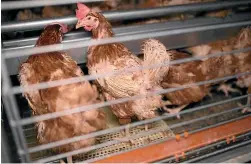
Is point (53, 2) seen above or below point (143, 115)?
above

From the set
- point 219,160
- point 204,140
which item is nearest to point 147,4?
point 204,140

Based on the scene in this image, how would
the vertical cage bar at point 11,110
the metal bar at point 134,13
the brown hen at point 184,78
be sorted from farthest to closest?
the brown hen at point 184,78, the metal bar at point 134,13, the vertical cage bar at point 11,110

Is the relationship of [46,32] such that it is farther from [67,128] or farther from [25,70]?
[67,128]

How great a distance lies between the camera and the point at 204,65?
74.7 inches

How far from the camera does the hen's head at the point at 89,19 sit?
142 centimetres

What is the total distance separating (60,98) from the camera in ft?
3.85

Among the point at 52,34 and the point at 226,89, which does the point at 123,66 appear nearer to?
the point at 52,34

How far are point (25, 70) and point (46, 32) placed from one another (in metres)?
0.28

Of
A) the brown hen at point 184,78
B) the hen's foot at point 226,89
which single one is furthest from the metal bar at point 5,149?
the hen's foot at point 226,89

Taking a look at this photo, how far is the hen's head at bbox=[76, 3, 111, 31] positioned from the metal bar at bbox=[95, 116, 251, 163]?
0.78 m

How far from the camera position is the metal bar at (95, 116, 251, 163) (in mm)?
1271

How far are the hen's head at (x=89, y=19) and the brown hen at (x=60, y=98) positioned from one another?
248 mm

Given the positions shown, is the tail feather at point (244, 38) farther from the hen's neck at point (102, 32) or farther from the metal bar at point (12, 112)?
the metal bar at point (12, 112)

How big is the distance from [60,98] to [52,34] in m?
0.44
